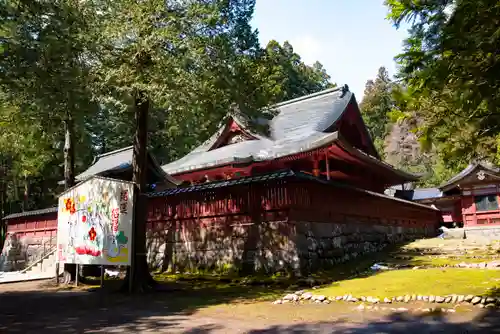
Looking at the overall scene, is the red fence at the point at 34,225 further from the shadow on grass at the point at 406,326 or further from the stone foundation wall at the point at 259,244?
the shadow on grass at the point at 406,326

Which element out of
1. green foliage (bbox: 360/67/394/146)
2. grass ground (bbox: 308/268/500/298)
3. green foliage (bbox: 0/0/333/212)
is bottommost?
grass ground (bbox: 308/268/500/298)

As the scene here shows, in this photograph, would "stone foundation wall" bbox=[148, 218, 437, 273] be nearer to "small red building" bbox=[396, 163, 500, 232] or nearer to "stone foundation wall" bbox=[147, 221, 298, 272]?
"stone foundation wall" bbox=[147, 221, 298, 272]

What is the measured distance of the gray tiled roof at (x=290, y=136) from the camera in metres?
16.0

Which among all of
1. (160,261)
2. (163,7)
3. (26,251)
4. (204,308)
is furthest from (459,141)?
(26,251)

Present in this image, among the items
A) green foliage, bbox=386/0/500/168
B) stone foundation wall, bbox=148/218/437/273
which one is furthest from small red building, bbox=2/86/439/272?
green foliage, bbox=386/0/500/168

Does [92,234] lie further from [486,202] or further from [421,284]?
[486,202]

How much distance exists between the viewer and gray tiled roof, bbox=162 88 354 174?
→ 15992 mm

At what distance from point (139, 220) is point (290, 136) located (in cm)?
1054

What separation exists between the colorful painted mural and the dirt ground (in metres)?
1.49

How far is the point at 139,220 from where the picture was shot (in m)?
10.0

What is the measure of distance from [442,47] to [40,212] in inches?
953

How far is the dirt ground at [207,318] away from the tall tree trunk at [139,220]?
927 millimetres

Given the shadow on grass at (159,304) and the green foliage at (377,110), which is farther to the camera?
the green foliage at (377,110)

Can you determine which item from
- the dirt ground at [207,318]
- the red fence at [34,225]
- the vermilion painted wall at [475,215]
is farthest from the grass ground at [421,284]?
the vermilion painted wall at [475,215]
